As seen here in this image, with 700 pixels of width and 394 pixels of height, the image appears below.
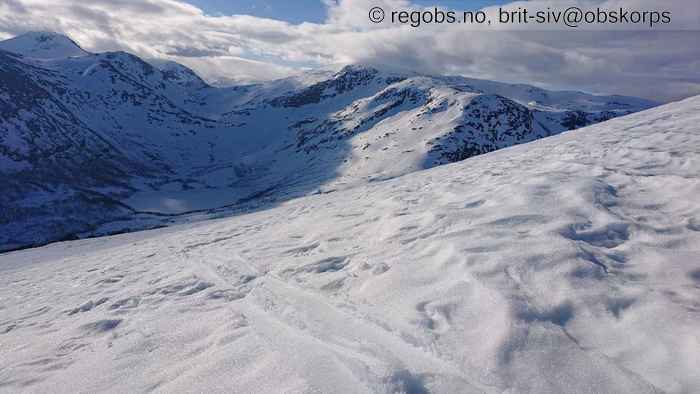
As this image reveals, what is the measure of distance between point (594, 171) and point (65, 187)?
236 metres

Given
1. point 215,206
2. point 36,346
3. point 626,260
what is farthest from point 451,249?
point 215,206

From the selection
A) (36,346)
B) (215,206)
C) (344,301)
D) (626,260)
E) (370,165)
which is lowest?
(215,206)

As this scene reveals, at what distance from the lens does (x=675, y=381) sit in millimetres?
3529

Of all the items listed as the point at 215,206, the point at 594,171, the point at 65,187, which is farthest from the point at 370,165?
the point at 594,171

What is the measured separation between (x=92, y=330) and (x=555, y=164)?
490 inches

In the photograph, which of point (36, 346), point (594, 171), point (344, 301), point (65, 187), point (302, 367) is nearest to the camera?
point (302, 367)

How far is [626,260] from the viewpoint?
18.6ft

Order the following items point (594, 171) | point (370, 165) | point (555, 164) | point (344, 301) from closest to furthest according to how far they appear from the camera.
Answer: point (344, 301) → point (594, 171) → point (555, 164) → point (370, 165)

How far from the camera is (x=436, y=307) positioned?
17.2ft

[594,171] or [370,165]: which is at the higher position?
[594,171]

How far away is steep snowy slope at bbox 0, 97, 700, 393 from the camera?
4031 millimetres

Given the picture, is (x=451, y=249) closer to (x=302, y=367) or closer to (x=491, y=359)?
(x=491, y=359)

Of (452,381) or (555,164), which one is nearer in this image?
(452,381)

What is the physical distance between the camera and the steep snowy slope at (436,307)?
4031mm
